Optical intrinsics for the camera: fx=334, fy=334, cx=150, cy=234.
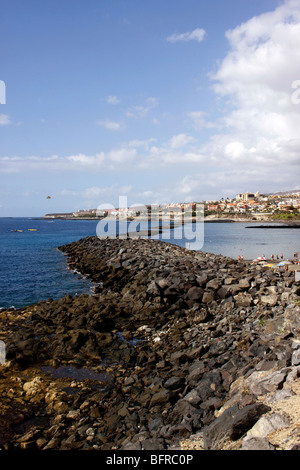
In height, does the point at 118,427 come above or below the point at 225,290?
below

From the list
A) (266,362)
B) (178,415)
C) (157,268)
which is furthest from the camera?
(157,268)

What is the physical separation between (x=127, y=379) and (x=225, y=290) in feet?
21.6

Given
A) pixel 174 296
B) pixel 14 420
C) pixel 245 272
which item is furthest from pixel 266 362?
pixel 245 272

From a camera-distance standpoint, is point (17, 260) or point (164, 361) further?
point (17, 260)

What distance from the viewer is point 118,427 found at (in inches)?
253

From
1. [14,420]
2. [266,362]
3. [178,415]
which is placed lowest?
[14,420]

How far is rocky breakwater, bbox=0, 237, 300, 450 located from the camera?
552 cm

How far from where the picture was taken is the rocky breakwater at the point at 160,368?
552cm

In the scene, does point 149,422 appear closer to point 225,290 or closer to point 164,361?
point 164,361

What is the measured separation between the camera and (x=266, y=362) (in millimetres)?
6738

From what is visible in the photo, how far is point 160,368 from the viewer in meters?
8.80
